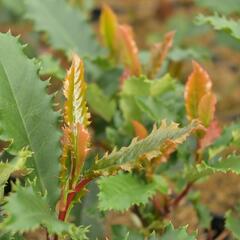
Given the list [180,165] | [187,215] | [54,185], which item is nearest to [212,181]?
[187,215]

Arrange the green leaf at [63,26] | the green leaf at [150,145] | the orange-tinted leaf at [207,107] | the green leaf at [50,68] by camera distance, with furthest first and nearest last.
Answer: the green leaf at [63,26] < the green leaf at [50,68] < the orange-tinted leaf at [207,107] < the green leaf at [150,145]

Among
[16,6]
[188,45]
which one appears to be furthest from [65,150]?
[188,45]

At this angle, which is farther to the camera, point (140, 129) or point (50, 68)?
point (50, 68)

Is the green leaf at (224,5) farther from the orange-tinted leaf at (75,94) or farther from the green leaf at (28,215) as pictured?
the green leaf at (28,215)

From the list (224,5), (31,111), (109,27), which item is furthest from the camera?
(224,5)

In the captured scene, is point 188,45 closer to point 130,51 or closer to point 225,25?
point 130,51

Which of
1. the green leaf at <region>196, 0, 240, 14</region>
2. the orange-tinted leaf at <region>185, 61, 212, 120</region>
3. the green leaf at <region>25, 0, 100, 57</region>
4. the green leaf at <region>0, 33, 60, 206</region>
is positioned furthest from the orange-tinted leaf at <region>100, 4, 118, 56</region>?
the green leaf at <region>0, 33, 60, 206</region>

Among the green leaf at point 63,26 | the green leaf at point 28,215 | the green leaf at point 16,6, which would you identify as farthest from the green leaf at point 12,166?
the green leaf at point 16,6
